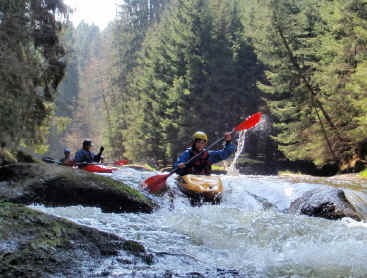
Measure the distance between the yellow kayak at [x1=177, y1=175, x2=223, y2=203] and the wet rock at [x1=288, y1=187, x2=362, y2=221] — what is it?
1.43m

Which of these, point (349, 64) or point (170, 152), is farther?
point (170, 152)

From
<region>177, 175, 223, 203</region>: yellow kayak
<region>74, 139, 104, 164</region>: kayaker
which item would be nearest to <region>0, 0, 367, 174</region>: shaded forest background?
<region>74, 139, 104, 164</region>: kayaker

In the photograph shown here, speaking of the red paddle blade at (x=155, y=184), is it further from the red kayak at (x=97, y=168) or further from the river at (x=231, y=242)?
the red kayak at (x=97, y=168)

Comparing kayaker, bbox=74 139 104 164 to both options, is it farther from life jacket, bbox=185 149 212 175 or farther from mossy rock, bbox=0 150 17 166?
life jacket, bbox=185 149 212 175

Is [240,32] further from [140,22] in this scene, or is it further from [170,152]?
[140,22]

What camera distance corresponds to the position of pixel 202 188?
287 inches

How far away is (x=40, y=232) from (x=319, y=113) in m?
17.8

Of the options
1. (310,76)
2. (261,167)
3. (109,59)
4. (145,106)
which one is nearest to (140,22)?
(109,59)

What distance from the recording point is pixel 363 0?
15.3m

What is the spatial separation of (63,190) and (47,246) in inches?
133

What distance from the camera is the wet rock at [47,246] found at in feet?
8.50

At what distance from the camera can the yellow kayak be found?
7.27 meters

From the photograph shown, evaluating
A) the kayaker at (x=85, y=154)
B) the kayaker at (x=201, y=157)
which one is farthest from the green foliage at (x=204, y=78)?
the kayaker at (x=201, y=157)

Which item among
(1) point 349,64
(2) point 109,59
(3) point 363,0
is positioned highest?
(2) point 109,59
